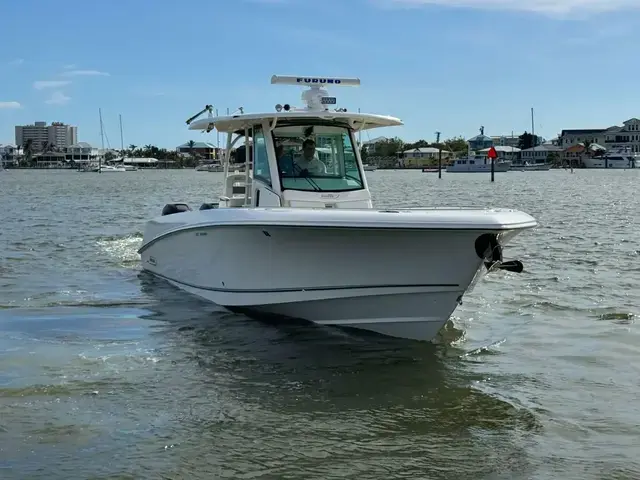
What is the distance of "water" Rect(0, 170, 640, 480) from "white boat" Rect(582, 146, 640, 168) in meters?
139

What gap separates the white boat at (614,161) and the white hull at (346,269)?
14321 centimetres

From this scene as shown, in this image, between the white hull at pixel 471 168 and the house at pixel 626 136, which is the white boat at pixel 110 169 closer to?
the white hull at pixel 471 168

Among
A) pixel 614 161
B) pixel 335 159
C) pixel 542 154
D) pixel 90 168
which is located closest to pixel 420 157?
pixel 542 154

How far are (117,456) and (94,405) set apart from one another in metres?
1.21

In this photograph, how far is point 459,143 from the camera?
603 feet

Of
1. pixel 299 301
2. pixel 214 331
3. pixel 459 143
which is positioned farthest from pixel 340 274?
pixel 459 143

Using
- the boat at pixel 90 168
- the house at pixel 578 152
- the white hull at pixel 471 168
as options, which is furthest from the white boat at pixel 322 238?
the house at pixel 578 152

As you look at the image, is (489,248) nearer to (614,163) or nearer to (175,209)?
(175,209)

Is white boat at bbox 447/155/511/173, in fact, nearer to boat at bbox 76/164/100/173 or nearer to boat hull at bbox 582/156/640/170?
boat hull at bbox 582/156/640/170

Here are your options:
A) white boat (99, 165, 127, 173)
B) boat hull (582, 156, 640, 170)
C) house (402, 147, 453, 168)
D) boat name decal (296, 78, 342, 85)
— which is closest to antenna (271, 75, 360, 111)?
boat name decal (296, 78, 342, 85)

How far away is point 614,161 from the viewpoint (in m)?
146

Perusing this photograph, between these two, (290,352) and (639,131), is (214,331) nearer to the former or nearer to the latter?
(290,352)

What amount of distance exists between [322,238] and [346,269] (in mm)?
445

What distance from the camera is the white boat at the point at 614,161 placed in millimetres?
143125
